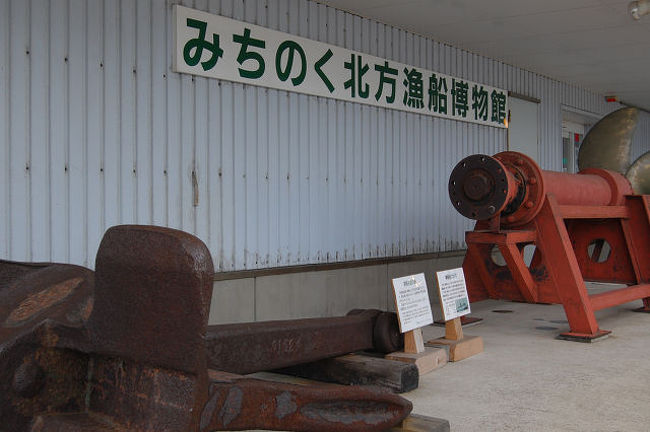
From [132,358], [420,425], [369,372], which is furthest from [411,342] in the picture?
[132,358]

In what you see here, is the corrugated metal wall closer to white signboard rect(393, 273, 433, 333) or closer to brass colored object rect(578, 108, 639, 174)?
white signboard rect(393, 273, 433, 333)

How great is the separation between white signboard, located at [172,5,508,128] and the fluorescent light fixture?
180 cm

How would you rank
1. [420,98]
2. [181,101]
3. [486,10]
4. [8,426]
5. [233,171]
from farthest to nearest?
[420,98] < [486,10] < [233,171] < [181,101] < [8,426]

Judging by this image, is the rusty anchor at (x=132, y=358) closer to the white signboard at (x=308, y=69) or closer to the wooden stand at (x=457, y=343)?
the wooden stand at (x=457, y=343)

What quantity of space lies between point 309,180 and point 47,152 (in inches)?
82.9

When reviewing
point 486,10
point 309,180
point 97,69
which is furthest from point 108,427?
point 486,10

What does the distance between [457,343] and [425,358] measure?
0.52 meters

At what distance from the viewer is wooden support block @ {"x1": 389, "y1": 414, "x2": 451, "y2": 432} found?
237 centimetres

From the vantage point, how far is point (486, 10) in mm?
5672

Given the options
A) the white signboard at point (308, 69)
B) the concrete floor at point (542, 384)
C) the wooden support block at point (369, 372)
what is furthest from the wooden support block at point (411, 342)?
the white signboard at point (308, 69)

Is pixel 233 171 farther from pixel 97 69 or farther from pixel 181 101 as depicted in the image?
pixel 97 69

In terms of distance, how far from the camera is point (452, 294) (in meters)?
4.14

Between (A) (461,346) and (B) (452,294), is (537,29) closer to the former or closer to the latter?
(B) (452,294)

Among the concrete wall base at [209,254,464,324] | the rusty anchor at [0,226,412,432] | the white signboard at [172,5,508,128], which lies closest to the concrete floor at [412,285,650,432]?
the concrete wall base at [209,254,464,324]
